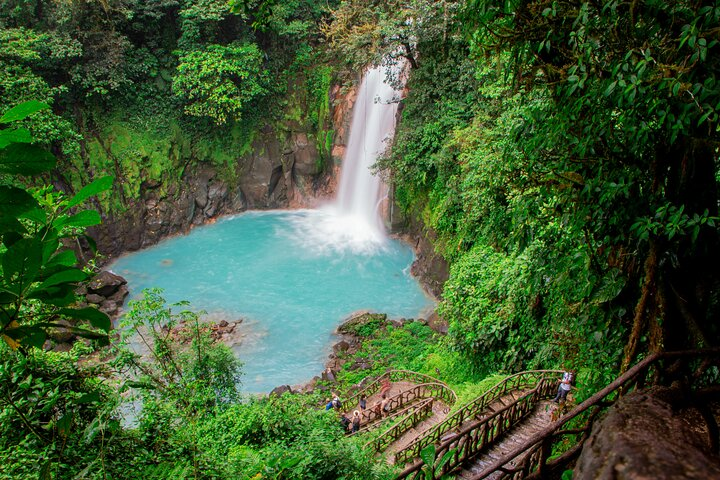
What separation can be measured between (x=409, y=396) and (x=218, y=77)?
13.9 metres

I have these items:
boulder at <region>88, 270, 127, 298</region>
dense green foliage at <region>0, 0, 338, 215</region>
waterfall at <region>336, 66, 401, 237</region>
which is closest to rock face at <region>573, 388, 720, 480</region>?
boulder at <region>88, 270, 127, 298</region>

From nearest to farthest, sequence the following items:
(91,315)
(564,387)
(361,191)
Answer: (91,315), (564,387), (361,191)

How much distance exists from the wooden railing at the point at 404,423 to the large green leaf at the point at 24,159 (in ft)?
26.8

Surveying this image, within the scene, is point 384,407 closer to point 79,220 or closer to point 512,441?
point 512,441

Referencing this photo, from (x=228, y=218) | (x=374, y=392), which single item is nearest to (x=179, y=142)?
(x=228, y=218)

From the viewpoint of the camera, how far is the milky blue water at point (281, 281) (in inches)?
520

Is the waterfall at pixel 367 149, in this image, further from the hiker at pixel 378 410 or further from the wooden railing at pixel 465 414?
the wooden railing at pixel 465 414

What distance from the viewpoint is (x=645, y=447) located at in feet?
6.69

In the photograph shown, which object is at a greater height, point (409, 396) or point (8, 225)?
point (8, 225)

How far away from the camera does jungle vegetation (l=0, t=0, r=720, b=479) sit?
255 cm

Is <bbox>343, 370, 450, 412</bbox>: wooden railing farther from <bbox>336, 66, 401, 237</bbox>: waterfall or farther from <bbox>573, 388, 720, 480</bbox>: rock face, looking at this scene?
<bbox>573, 388, 720, 480</bbox>: rock face

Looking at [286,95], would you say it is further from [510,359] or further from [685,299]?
[685,299]

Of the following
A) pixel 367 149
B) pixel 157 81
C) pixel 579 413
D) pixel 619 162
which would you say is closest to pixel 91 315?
pixel 579 413

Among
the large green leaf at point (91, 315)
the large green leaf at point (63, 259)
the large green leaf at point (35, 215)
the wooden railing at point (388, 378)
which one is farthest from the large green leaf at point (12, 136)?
the wooden railing at point (388, 378)
